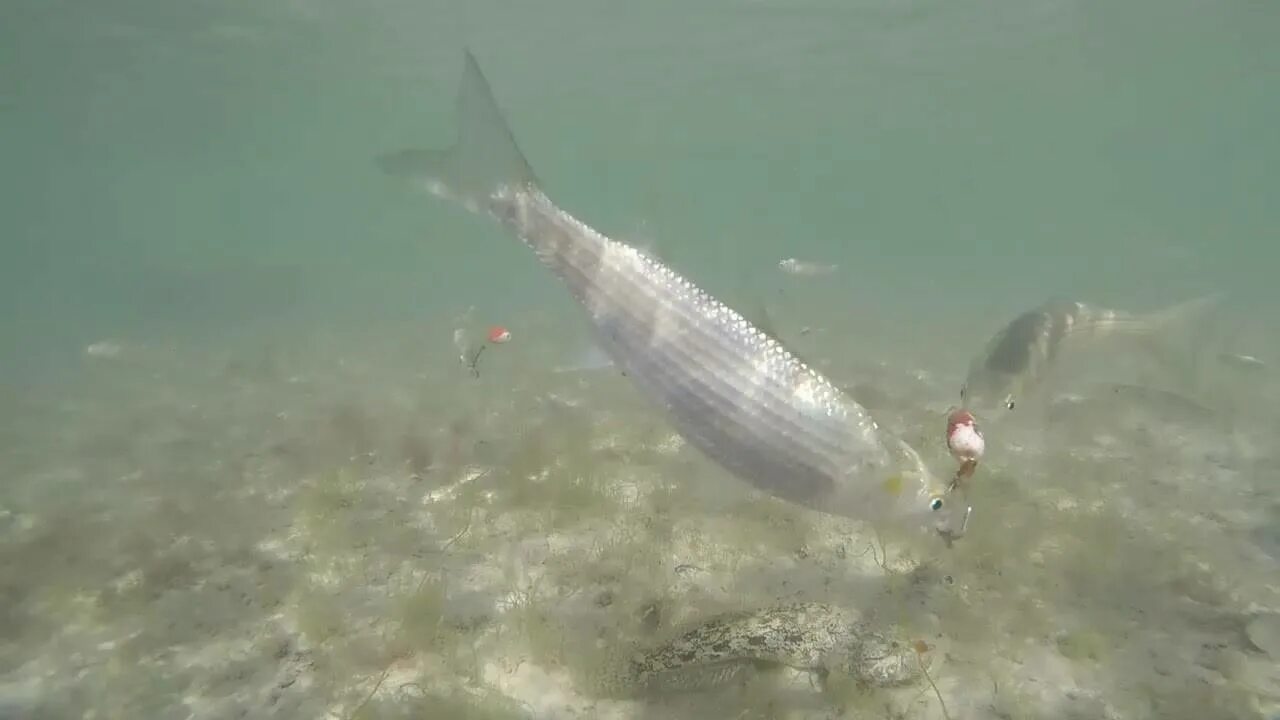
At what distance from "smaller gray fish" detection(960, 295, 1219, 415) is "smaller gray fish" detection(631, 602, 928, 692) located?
193 cm

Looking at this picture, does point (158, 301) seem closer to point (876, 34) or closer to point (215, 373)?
point (215, 373)

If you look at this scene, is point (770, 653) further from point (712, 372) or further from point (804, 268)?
point (804, 268)

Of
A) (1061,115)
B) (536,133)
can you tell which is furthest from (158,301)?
(1061,115)

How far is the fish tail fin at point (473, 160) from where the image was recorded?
8.84ft

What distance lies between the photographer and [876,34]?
114ft

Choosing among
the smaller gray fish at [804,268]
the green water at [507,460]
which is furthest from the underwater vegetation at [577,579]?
the smaller gray fish at [804,268]

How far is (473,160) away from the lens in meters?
2.78

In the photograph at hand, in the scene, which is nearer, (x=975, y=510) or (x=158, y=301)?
(x=975, y=510)

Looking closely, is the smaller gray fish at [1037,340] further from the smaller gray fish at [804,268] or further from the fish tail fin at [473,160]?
the smaller gray fish at [804,268]

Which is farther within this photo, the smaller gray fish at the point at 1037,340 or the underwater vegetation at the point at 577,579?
the smaller gray fish at the point at 1037,340

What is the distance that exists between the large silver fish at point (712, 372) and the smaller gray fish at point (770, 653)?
179 centimetres

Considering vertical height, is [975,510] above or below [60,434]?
above

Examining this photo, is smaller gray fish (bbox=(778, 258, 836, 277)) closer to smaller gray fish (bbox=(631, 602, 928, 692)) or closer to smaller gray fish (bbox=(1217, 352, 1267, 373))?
smaller gray fish (bbox=(1217, 352, 1267, 373))

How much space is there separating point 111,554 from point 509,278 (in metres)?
53.3
